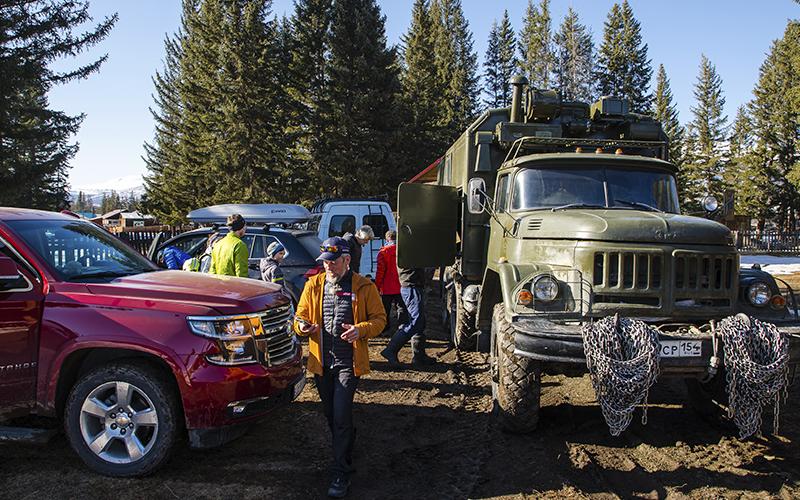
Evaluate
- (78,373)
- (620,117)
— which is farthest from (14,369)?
(620,117)

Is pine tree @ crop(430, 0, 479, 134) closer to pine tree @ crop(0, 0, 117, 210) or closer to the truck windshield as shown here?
pine tree @ crop(0, 0, 117, 210)

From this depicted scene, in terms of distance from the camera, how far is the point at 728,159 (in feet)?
163

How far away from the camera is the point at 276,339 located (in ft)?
15.0

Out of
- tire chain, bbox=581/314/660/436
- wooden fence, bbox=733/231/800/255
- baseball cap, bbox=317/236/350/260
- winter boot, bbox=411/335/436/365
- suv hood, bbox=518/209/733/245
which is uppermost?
wooden fence, bbox=733/231/800/255

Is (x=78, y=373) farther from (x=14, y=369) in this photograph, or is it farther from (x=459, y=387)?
(x=459, y=387)

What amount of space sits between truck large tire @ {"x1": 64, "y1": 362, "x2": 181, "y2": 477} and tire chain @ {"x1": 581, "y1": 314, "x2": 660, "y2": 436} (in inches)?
124

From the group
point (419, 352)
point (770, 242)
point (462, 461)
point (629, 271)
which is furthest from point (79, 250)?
point (770, 242)

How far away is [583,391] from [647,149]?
3287 millimetres

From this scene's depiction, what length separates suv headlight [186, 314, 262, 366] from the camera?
13.5 feet

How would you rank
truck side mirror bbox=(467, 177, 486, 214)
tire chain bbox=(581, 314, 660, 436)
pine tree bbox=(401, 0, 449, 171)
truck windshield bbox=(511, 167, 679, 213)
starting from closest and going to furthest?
1. tire chain bbox=(581, 314, 660, 436)
2. truck windshield bbox=(511, 167, 679, 213)
3. truck side mirror bbox=(467, 177, 486, 214)
4. pine tree bbox=(401, 0, 449, 171)

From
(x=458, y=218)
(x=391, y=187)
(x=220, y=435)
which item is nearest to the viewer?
(x=220, y=435)

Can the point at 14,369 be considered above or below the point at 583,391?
above

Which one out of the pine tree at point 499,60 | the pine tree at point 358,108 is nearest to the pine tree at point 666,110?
the pine tree at point 499,60

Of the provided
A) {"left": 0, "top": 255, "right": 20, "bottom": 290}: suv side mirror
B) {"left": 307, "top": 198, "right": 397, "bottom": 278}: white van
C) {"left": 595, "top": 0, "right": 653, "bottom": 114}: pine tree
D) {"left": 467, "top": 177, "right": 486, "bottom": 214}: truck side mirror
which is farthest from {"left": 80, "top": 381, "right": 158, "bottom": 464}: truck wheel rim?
{"left": 595, "top": 0, "right": 653, "bottom": 114}: pine tree
